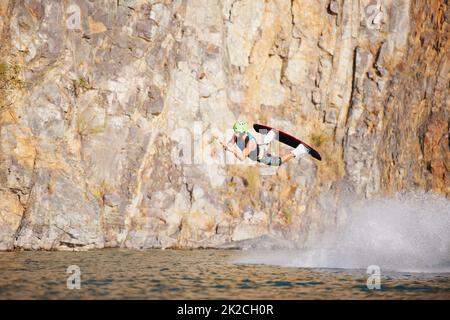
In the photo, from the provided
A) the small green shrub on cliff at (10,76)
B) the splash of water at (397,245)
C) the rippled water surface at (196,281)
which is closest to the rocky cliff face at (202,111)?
the small green shrub on cliff at (10,76)

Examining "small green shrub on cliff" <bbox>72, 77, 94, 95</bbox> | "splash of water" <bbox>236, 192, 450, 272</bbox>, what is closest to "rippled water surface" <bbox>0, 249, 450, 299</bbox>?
"splash of water" <bbox>236, 192, 450, 272</bbox>

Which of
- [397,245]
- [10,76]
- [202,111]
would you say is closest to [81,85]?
[10,76]

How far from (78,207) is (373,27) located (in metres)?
21.6

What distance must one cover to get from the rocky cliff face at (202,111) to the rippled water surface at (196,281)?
335 inches

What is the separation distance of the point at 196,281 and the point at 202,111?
19388 millimetres

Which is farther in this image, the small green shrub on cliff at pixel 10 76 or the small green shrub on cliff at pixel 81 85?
the small green shrub on cliff at pixel 81 85

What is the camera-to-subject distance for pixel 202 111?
36469mm

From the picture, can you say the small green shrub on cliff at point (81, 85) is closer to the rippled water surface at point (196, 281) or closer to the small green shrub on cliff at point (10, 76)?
the small green shrub on cliff at point (10, 76)

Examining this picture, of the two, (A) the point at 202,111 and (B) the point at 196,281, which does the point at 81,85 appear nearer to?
(A) the point at 202,111

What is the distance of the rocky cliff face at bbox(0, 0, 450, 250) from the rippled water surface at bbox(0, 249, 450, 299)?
27.9 ft

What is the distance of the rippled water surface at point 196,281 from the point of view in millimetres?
15297

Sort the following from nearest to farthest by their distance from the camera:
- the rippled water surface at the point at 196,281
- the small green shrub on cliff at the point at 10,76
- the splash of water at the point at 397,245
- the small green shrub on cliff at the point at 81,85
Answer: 1. the rippled water surface at the point at 196,281
2. the splash of water at the point at 397,245
3. the small green shrub on cliff at the point at 10,76
4. the small green shrub on cliff at the point at 81,85

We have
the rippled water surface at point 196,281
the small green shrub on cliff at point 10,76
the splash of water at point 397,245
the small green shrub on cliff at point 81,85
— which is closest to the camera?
the rippled water surface at point 196,281

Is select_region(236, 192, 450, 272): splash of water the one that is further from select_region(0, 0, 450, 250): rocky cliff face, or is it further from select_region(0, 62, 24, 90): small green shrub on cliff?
select_region(0, 62, 24, 90): small green shrub on cliff
